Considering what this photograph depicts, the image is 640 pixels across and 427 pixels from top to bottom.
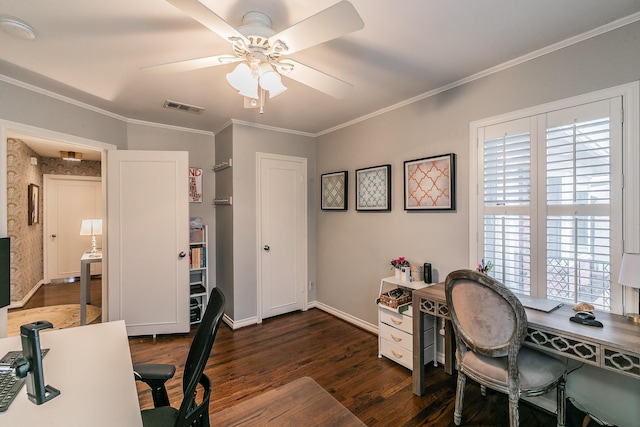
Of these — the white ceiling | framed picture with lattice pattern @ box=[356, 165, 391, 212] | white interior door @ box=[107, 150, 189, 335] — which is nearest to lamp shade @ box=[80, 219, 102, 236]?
white interior door @ box=[107, 150, 189, 335]

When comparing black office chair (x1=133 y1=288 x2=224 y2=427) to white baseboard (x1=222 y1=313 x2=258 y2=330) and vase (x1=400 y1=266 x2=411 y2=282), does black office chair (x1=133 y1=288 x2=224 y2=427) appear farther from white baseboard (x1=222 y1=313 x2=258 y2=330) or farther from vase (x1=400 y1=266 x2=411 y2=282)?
white baseboard (x1=222 y1=313 x2=258 y2=330)

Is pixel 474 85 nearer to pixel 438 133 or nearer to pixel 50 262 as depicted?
pixel 438 133

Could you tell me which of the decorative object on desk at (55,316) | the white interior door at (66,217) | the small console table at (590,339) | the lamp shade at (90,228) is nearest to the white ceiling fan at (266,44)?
the small console table at (590,339)

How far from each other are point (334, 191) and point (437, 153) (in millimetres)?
1503

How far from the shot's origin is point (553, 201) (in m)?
2.01

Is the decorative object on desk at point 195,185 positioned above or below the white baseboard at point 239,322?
above

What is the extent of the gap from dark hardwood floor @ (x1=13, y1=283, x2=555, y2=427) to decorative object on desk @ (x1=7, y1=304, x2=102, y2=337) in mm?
1227

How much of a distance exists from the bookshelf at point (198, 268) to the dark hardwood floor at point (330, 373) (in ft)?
1.23

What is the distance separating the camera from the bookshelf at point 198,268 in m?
3.68

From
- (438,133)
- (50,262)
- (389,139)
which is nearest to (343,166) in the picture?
(389,139)

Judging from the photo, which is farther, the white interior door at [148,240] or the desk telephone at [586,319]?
the white interior door at [148,240]

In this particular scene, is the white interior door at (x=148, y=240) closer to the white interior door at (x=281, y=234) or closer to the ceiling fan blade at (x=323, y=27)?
the white interior door at (x=281, y=234)

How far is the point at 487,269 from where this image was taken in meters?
2.24

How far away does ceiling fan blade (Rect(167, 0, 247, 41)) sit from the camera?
1.16 m
